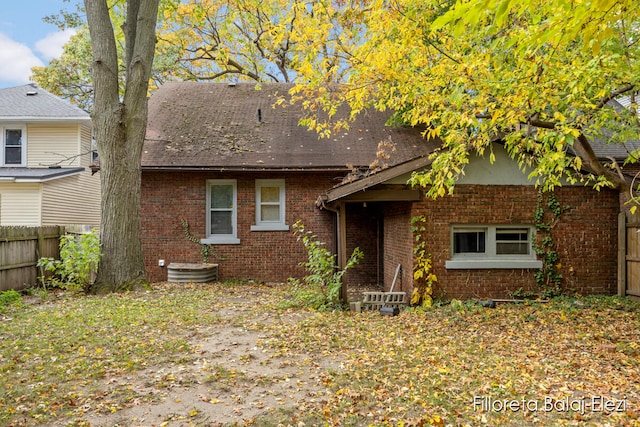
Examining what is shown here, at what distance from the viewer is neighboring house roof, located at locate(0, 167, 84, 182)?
1556cm

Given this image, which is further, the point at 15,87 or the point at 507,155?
the point at 15,87

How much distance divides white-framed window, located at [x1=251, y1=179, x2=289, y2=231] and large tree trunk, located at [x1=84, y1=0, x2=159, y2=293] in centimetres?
360

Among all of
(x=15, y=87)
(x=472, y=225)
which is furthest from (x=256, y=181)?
(x=15, y=87)

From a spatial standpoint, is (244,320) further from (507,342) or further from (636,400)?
(636,400)

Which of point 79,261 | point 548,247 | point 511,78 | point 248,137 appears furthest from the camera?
point 248,137

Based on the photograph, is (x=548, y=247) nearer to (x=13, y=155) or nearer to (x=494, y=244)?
(x=494, y=244)

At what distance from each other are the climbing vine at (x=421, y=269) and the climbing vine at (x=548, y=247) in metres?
2.38

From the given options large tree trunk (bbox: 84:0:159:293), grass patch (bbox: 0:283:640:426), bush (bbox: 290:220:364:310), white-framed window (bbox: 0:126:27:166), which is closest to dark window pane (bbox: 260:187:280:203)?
large tree trunk (bbox: 84:0:159:293)

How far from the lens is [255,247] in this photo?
1266 centimetres

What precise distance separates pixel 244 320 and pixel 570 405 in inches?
200

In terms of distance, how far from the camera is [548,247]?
937cm

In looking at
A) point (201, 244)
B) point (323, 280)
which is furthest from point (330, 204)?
point (201, 244)

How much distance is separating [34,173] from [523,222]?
16.8 meters

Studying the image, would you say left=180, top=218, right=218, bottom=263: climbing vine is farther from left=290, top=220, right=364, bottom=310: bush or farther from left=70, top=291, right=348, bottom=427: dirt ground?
left=70, top=291, right=348, bottom=427: dirt ground
